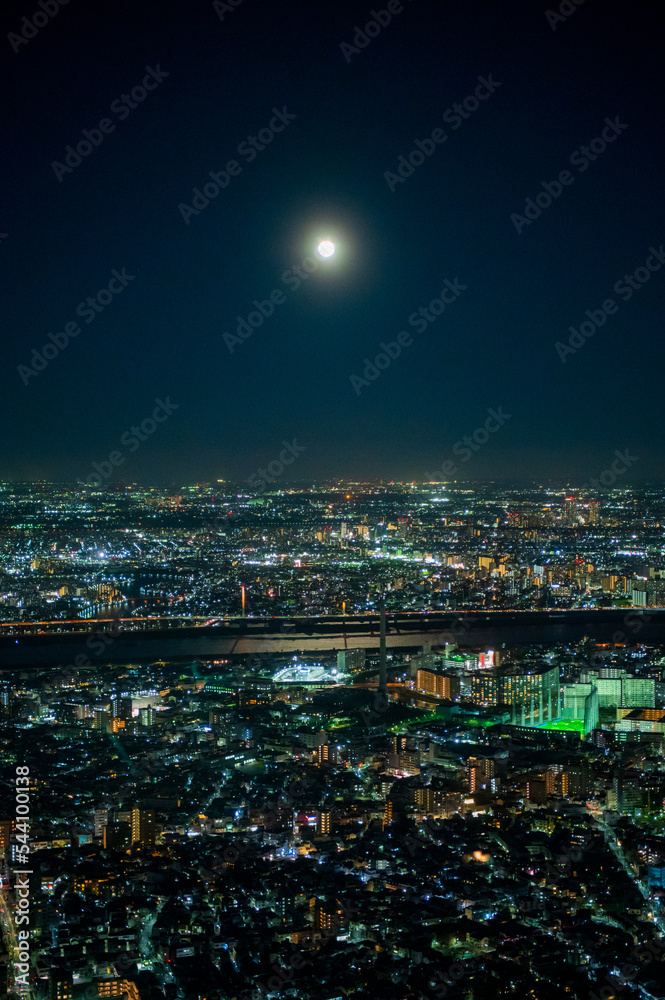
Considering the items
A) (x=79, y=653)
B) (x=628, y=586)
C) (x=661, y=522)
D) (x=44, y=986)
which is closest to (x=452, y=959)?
(x=44, y=986)

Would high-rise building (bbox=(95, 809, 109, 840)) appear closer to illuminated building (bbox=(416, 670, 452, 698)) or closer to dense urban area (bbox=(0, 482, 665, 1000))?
dense urban area (bbox=(0, 482, 665, 1000))

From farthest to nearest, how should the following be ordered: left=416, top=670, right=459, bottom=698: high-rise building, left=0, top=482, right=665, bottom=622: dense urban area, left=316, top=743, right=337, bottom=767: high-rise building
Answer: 1. left=0, top=482, right=665, bottom=622: dense urban area
2. left=416, top=670, right=459, bottom=698: high-rise building
3. left=316, top=743, right=337, bottom=767: high-rise building

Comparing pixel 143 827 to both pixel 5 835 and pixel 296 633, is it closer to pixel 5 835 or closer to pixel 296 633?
pixel 5 835

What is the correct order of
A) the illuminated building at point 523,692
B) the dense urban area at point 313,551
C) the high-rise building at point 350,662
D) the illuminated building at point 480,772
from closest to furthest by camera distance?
the illuminated building at point 480,772 < the illuminated building at point 523,692 < the high-rise building at point 350,662 < the dense urban area at point 313,551

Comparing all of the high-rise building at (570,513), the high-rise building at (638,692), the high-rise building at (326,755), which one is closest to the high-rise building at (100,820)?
the high-rise building at (326,755)

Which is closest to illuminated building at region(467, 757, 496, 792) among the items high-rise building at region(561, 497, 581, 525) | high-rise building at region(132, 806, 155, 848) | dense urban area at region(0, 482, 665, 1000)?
dense urban area at region(0, 482, 665, 1000)

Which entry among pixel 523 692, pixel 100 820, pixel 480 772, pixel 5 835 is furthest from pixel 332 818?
pixel 523 692

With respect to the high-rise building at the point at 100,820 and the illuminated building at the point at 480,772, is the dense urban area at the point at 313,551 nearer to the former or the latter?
the illuminated building at the point at 480,772

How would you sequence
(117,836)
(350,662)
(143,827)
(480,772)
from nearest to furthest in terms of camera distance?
(117,836)
(143,827)
(480,772)
(350,662)
